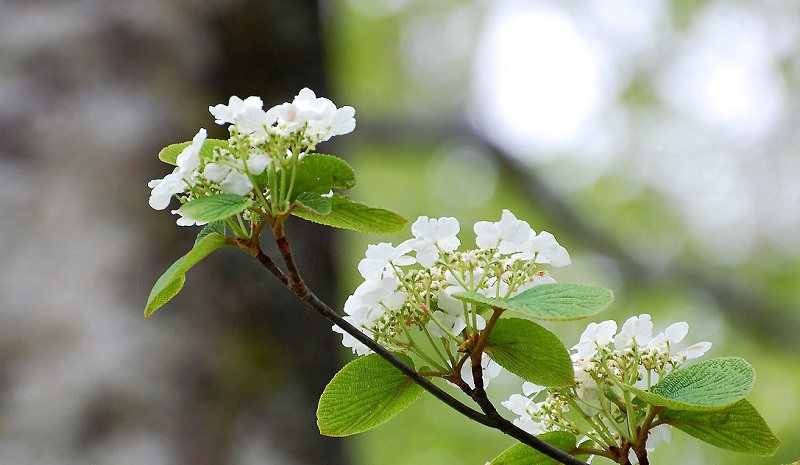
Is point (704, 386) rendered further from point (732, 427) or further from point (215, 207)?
point (215, 207)

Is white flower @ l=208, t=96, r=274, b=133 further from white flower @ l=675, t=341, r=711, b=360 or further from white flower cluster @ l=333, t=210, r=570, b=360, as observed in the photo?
white flower @ l=675, t=341, r=711, b=360

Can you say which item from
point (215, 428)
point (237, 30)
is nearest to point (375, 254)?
point (215, 428)

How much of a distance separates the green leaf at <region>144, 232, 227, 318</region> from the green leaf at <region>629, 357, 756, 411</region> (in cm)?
21

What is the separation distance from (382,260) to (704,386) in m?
0.17

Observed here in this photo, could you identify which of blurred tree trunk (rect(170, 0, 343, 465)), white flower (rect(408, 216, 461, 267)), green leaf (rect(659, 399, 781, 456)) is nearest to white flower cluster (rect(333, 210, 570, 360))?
white flower (rect(408, 216, 461, 267))

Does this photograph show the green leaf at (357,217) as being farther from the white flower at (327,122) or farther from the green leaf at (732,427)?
the green leaf at (732,427)

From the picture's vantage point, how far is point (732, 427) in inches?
15.8

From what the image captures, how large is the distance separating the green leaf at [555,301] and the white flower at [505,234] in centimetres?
2

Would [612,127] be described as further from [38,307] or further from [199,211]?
[199,211]

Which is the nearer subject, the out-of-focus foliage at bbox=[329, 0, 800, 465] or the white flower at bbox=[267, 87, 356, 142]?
the white flower at bbox=[267, 87, 356, 142]

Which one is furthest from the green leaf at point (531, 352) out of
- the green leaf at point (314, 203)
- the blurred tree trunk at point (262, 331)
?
the blurred tree trunk at point (262, 331)

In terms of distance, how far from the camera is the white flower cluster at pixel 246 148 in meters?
0.37

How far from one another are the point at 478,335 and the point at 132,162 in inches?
38.4

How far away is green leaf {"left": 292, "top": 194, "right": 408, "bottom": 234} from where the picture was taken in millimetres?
397
